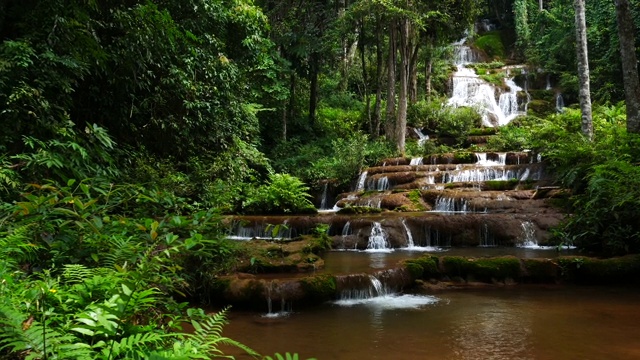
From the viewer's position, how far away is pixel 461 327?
5164 mm

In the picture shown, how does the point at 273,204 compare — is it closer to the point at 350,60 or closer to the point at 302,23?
the point at 302,23

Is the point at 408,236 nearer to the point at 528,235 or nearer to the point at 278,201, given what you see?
the point at 528,235

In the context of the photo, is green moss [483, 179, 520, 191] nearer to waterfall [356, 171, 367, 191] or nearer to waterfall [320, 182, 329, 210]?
waterfall [356, 171, 367, 191]

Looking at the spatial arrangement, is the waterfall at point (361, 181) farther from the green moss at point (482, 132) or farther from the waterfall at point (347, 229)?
the green moss at point (482, 132)

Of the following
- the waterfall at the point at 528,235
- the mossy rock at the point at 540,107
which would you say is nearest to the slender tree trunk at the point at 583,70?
the waterfall at the point at 528,235

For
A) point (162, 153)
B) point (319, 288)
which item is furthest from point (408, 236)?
point (162, 153)

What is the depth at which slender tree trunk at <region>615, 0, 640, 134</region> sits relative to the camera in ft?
32.8

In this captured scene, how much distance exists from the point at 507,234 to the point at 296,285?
20.8 feet

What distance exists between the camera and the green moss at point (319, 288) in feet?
20.9

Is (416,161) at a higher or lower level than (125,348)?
higher

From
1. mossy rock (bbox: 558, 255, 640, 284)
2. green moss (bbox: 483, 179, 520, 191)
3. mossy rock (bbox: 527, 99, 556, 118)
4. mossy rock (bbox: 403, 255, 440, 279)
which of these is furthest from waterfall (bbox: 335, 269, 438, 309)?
mossy rock (bbox: 527, 99, 556, 118)

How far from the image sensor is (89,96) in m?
5.80

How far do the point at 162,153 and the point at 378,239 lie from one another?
5.61 m

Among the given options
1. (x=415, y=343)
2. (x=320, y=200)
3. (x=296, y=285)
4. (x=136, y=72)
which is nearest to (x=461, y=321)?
(x=415, y=343)
